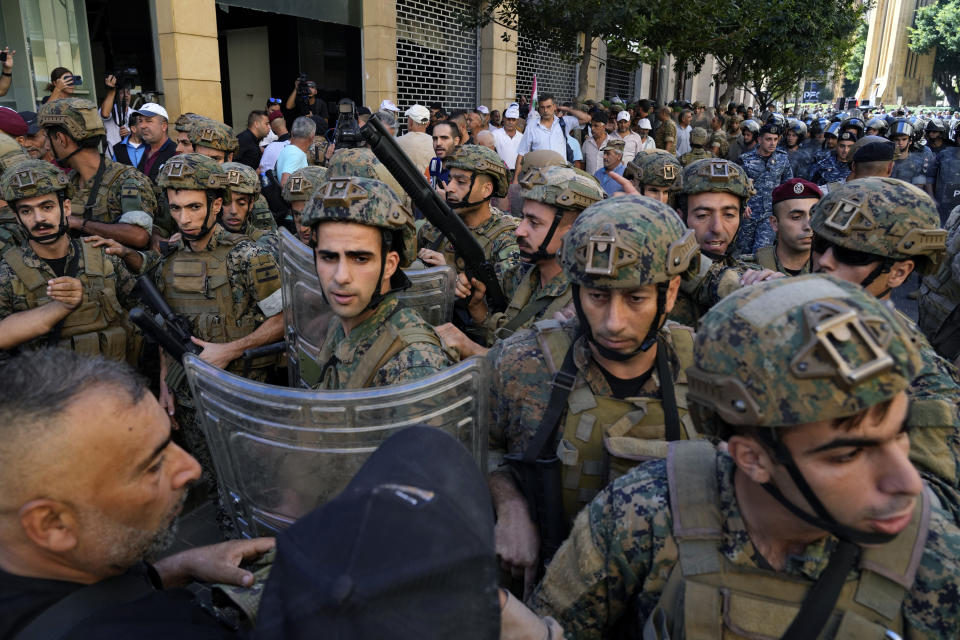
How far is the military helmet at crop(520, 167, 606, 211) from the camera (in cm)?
332

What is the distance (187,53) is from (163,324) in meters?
6.69

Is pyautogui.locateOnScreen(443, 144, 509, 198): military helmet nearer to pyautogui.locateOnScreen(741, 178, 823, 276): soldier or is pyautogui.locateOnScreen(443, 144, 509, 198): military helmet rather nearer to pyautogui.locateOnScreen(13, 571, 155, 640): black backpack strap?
pyautogui.locateOnScreen(741, 178, 823, 276): soldier

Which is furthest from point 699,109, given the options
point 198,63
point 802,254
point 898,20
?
point 898,20

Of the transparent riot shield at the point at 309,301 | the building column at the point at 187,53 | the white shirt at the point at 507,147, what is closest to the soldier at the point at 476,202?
the transparent riot shield at the point at 309,301

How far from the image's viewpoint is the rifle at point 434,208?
3.16m

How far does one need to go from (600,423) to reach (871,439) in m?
0.99

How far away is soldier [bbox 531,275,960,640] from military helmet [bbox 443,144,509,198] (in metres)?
3.44

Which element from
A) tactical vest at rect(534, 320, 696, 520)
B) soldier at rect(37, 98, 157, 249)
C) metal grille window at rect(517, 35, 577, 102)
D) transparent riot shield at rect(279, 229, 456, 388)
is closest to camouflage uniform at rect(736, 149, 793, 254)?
transparent riot shield at rect(279, 229, 456, 388)

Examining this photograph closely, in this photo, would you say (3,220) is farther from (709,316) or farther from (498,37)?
(498,37)

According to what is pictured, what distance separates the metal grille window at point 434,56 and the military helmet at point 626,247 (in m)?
12.5

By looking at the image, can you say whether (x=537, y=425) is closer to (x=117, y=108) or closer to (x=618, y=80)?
(x=117, y=108)

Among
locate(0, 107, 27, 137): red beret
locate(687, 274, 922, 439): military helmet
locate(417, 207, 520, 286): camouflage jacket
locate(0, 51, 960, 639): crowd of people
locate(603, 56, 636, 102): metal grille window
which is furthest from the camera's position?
locate(603, 56, 636, 102): metal grille window

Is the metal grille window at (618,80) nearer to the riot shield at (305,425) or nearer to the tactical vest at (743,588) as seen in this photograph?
the riot shield at (305,425)

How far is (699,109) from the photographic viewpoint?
20.5m
